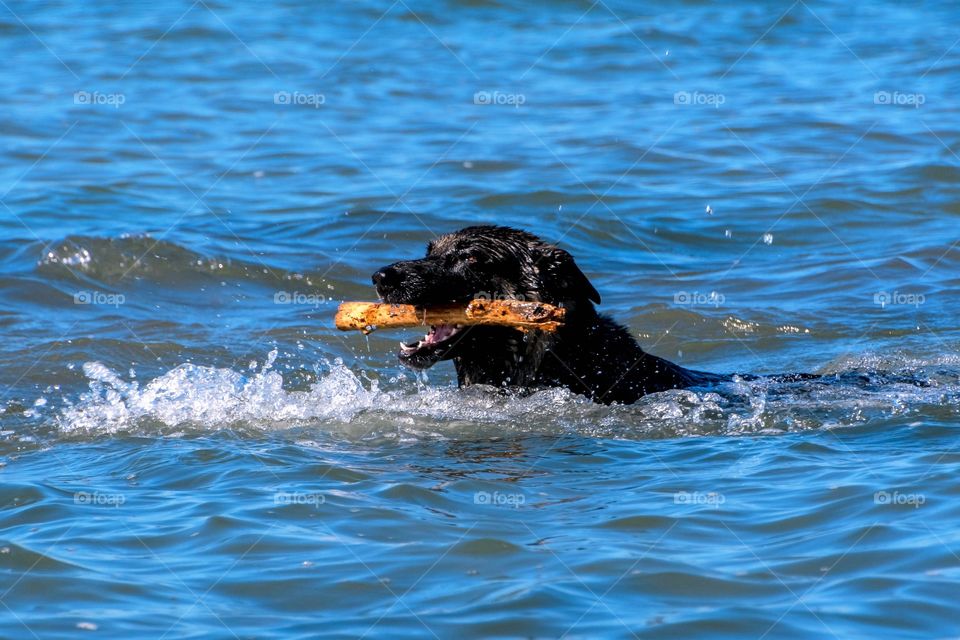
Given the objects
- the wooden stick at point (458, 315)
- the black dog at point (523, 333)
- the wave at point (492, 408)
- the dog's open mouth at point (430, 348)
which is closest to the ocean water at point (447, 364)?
the wave at point (492, 408)

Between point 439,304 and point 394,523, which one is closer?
point 394,523

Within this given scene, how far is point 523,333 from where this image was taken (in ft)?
25.5

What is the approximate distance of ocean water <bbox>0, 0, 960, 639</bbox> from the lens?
5.34 m

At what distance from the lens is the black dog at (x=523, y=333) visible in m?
7.65

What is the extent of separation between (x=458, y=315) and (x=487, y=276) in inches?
13.6

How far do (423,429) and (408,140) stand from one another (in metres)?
10.2

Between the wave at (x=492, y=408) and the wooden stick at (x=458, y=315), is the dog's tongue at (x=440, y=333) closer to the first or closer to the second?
the wooden stick at (x=458, y=315)

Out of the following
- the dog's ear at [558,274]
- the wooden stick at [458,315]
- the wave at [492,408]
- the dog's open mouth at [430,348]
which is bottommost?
the wave at [492,408]

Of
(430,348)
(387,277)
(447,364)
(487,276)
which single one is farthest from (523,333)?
(447,364)

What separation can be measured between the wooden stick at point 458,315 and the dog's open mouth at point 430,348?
0.18 meters

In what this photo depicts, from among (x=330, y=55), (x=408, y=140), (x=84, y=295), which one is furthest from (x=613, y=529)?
(x=330, y=55)

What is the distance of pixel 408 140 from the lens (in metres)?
17.4

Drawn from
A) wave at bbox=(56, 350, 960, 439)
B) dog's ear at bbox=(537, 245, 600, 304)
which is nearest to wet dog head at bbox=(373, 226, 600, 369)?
dog's ear at bbox=(537, 245, 600, 304)

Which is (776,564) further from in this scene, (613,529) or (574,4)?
(574,4)
